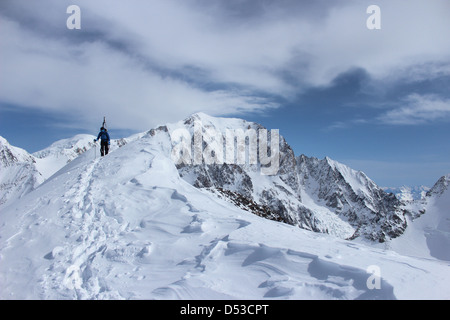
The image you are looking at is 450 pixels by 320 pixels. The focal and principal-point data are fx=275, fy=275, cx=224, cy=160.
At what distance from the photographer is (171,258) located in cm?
881

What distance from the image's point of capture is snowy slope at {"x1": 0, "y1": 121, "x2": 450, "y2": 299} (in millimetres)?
6961

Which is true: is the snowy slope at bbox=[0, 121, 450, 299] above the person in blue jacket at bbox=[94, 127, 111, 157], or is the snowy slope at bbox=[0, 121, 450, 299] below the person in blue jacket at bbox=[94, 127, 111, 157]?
below

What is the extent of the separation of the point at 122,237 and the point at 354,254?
8106mm

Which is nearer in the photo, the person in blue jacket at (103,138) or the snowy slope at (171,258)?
the snowy slope at (171,258)

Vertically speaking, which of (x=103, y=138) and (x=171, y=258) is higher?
(x=103, y=138)

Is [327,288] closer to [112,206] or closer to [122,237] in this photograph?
[122,237]

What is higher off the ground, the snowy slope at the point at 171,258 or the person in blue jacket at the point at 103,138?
the person in blue jacket at the point at 103,138

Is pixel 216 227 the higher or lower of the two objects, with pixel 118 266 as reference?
higher

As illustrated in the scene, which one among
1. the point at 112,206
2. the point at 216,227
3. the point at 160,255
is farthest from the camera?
the point at 112,206

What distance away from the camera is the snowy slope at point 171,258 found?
22.8ft

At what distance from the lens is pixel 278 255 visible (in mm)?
8305

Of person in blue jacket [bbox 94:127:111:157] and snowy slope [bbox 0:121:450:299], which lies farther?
person in blue jacket [bbox 94:127:111:157]

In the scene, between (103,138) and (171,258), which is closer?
(171,258)
